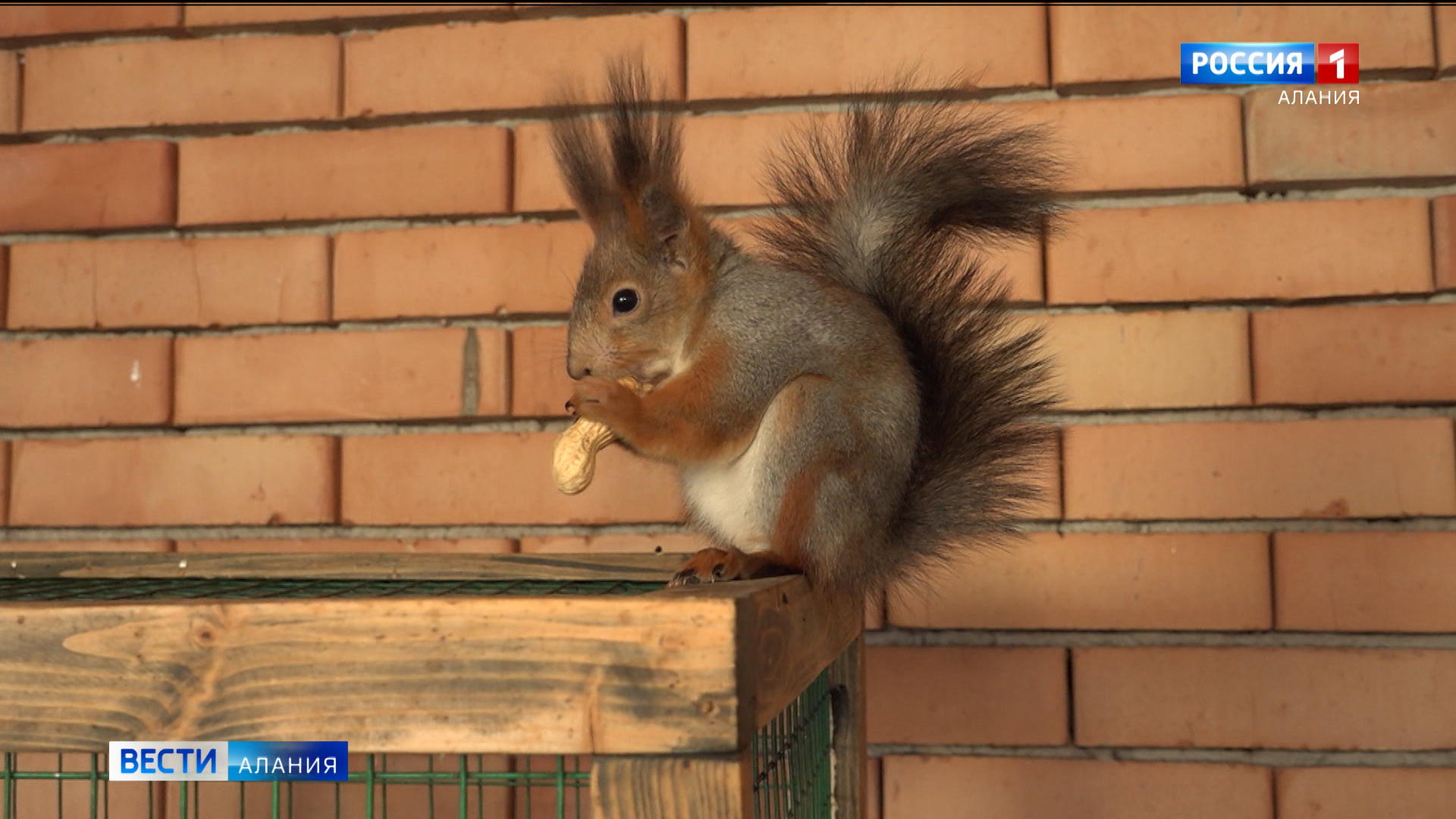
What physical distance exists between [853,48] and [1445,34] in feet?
2.36

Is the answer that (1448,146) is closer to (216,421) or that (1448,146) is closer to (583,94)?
(583,94)

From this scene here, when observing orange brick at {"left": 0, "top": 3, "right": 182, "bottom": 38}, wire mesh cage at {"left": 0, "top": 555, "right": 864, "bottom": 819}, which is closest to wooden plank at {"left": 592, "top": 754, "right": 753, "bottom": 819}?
wire mesh cage at {"left": 0, "top": 555, "right": 864, "bottom": 819}

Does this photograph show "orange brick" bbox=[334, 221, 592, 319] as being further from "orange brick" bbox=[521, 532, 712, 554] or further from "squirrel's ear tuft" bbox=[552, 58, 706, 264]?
"squirrel's ear tuft" bbox=[552, 58, 706, 264]

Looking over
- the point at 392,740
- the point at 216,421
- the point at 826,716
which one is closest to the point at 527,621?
the point at 392,740

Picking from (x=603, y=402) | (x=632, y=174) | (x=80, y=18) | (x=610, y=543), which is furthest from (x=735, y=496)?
(x=80, y=18)

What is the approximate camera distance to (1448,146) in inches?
57.6

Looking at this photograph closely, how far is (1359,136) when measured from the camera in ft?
4.86

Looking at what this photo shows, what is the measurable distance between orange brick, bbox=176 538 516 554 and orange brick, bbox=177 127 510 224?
0.44 meters

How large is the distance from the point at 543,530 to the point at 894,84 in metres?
0.74

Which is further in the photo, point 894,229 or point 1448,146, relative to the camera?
point 1448,146

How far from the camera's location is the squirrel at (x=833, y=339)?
102 cm

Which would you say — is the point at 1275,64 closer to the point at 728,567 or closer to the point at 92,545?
the point at 728,567

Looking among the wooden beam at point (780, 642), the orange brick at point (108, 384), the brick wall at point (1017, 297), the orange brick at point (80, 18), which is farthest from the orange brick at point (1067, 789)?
the orange brick at point (80, 18)

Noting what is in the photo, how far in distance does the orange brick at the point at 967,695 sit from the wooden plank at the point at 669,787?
0.94 meters
